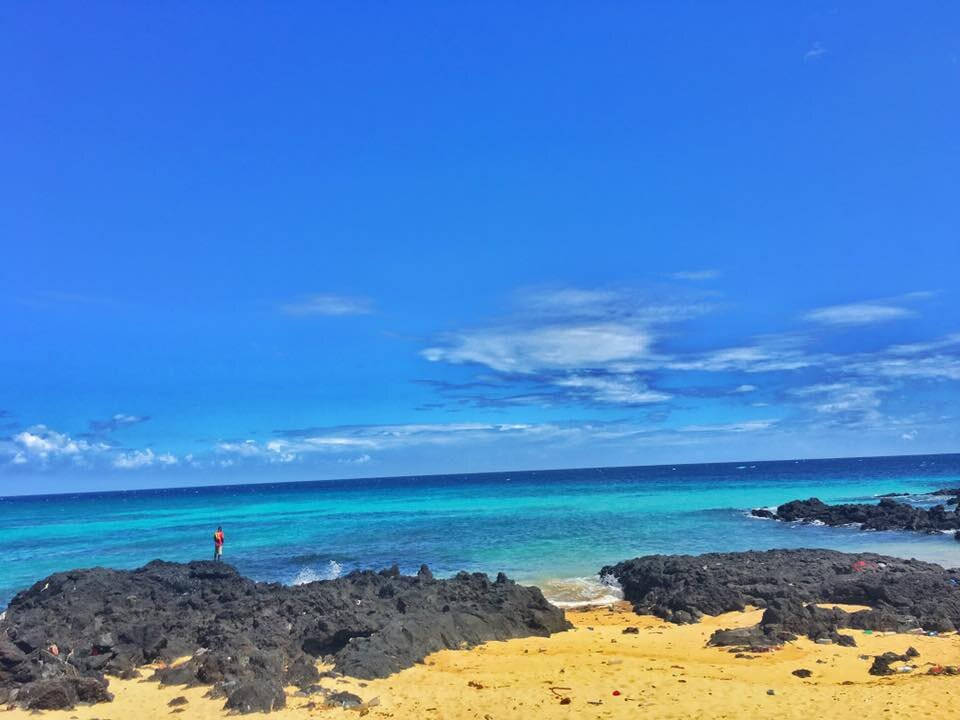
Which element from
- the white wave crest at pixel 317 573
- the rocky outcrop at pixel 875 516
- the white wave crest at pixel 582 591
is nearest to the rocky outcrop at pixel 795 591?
the white wave crest at pixel 582 591

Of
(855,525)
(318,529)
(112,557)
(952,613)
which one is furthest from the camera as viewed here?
(318,529)

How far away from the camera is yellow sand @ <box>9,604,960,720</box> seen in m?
11.5

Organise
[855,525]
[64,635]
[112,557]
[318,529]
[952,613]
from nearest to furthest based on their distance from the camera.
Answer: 1. [64,635]
2. [952,613]
3. [112,557]
4. [855,525]
5. [318,529]

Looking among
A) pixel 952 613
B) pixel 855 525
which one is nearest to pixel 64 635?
pixel 952 613

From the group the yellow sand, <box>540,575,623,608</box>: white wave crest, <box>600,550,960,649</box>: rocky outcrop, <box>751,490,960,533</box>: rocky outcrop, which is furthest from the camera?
<box>751,490,960,533</box>: rocky outcrop

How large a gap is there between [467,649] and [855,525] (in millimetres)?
36086

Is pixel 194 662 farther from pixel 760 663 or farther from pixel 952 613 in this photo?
pixel 952 613

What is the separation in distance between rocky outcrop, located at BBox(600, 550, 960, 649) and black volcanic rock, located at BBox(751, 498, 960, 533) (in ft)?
57.3

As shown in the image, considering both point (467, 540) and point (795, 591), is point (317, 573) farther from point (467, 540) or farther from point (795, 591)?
point (795, 591)

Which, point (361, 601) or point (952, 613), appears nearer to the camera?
point (952, 613)

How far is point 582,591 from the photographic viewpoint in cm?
2355

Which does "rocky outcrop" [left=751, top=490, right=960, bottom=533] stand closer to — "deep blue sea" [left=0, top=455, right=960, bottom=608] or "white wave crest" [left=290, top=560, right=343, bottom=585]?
"deep blue sea" [left=0, top=455, right=960, bottom=608]

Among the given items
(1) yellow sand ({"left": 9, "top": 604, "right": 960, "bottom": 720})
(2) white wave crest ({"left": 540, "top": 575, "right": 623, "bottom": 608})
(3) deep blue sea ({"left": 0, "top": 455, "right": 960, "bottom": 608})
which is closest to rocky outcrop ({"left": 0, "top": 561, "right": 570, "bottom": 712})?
(1) yellow sand ({"left": 9, "top": 604, "right": 960, "bottom": 720})

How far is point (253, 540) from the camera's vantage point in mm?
45438
